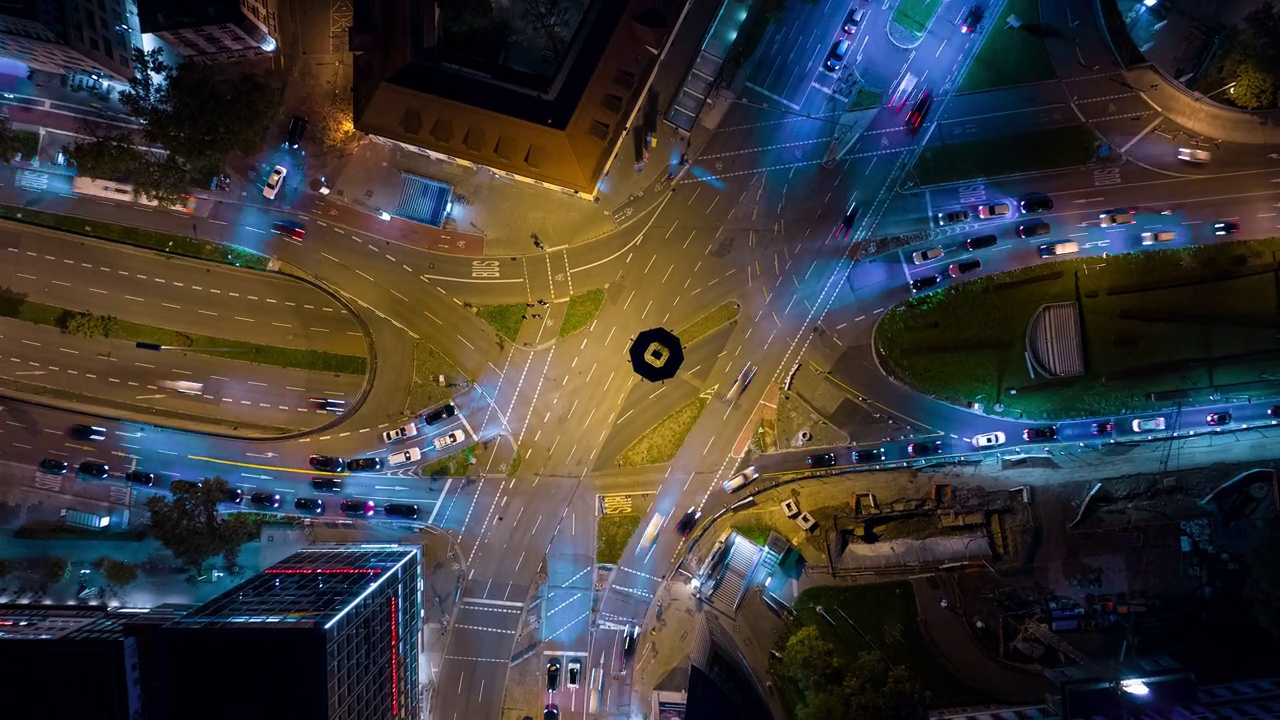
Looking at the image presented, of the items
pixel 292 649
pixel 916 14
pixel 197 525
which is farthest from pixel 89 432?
pixel 916 14

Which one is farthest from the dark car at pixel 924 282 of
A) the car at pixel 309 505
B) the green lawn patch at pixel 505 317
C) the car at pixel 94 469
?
the car at pixel 94 469

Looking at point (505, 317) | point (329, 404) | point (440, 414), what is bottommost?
point (440, 414)

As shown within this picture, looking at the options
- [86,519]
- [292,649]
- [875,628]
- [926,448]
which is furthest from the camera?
[926,448]

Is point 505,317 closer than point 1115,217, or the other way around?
point 1115,217

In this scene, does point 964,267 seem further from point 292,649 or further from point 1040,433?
point 292,649

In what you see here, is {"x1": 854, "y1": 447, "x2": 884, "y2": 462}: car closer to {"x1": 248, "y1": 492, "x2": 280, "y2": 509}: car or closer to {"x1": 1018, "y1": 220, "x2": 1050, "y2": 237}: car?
{"x1": 1018, "y1": 220, "x2": 1050, "y2": 237}: car
